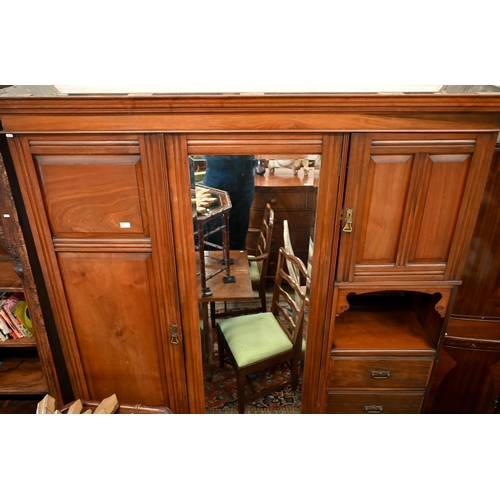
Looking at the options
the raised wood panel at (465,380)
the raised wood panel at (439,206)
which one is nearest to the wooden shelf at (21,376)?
the raised wood panel at (439,206)

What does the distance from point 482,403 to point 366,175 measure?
119 cm

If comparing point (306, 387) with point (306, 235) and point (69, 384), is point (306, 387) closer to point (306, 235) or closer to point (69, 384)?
point (306, 235)

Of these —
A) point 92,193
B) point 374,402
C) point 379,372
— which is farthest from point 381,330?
point 92,193

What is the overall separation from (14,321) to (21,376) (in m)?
0.27

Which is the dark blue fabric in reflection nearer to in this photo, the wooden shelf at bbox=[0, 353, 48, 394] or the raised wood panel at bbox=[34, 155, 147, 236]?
the raised wood panel at bbox=[34, 155, 147, 236]

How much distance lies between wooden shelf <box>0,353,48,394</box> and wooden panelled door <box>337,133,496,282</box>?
122 cm

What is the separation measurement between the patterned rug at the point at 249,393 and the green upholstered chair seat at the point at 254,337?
0.07m

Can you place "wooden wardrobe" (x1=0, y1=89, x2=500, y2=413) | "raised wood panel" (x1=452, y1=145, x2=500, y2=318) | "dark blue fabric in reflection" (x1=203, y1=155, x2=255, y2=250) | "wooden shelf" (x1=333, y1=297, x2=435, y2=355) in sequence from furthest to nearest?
"wooden shelf" (x1=333, y1=297, x2=435, y2=355), "raised wood panel" (x1=452, y1=145, x2=500, y2=318), "dark blue fabric in reflection" (x1=203, y1=155, x2=255, y2=250), "wooden wardrobe" (x1=0, y1=89, x2=500, y2=413)

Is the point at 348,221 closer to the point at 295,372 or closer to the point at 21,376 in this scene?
the point at 295,372

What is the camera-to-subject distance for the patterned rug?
1.43m

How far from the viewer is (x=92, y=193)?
106cm

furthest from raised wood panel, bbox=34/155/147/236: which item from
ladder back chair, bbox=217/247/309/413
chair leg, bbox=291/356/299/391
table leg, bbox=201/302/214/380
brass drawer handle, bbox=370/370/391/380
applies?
brass drawer handle, bbox=370/370/391/380

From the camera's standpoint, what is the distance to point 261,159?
3.59 feet

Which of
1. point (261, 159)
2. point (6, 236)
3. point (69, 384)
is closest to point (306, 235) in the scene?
point (261, 159)
